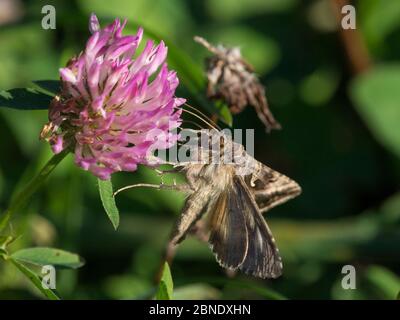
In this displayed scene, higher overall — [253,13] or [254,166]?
[253,13]

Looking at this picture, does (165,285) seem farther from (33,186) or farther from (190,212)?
(33,186)

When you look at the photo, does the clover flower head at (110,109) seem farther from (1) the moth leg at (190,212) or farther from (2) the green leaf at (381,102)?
(2) the green leaf at (381,102)

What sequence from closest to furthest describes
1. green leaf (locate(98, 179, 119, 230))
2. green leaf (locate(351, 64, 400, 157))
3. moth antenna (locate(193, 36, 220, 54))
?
green leaf (locate(98, 179, 119, 230)) < moth antenna (locate(193, 36, 220, 54)) < green leaf (locate(351, 64, 400, 157))

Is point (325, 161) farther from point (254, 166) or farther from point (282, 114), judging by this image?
→ point (254, 166)

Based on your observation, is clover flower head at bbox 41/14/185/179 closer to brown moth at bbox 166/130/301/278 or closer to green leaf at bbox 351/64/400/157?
brown moth at bbox 166/130/301/278

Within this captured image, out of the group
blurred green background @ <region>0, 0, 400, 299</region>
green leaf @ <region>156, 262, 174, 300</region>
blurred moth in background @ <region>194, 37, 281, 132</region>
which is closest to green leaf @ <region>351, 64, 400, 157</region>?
blurred green background @ <region>0, 0, 400, 299</region>

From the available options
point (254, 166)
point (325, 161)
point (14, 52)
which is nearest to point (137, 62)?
point (254, 166)
